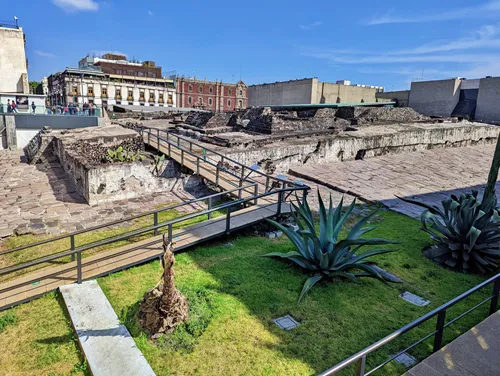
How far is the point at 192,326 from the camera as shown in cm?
403

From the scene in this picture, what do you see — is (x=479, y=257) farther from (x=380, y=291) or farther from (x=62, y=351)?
(x=62, y=351)

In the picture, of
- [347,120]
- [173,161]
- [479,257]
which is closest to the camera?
[479,257]

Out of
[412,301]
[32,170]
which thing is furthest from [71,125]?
[412,301]

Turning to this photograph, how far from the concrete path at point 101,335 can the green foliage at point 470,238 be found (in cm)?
507

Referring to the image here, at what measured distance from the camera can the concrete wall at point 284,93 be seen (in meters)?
36.2

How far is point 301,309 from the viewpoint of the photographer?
4488 millimetres

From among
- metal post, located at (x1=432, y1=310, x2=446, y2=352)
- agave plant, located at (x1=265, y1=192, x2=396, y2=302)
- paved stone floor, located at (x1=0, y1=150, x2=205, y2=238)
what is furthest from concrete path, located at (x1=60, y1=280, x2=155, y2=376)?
paved stone floor, located at (x1=0, y1=150, x2=205, y2=238)

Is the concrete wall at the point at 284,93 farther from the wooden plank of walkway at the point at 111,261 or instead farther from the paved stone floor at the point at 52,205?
the wooden plank of walkway at the point at 111,261

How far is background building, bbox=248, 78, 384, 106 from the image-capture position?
36281mm

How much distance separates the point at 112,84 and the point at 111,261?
5800 cm

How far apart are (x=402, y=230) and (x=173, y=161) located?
7.11 meters

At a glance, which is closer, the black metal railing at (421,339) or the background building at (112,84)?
the black metal railing at (421,339)

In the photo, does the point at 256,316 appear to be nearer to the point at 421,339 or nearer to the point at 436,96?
the point at 421,339

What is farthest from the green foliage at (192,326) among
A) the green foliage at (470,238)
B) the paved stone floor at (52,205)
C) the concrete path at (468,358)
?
the paved stone floor at (52,205)
